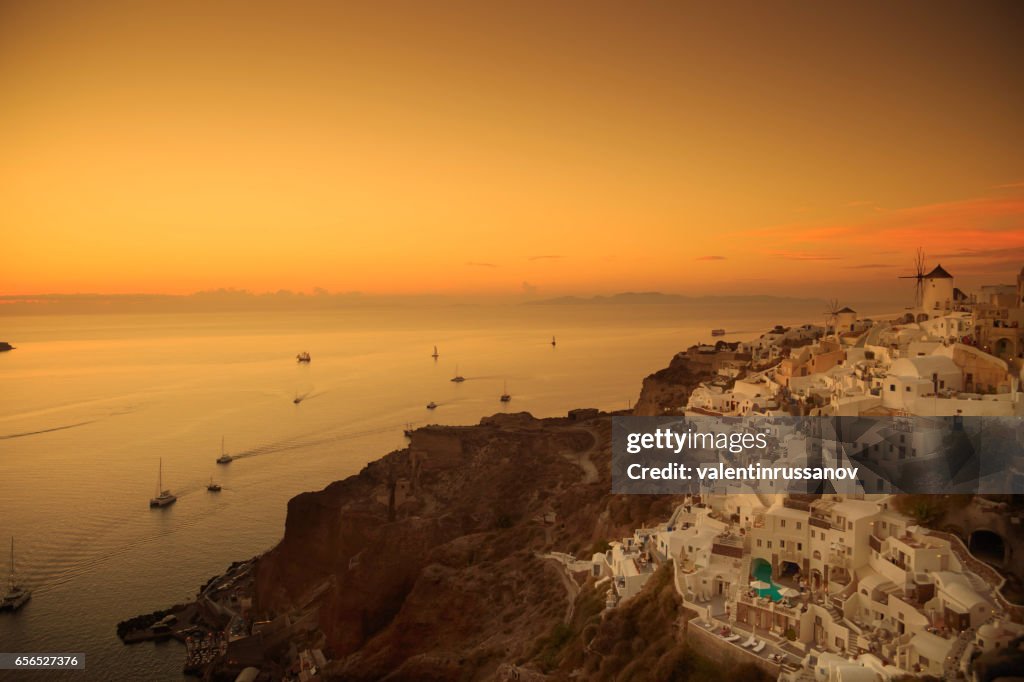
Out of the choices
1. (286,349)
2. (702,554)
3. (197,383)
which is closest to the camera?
(702,554)

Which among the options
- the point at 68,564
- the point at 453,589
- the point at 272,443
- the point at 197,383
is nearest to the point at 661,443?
the point at 453,589

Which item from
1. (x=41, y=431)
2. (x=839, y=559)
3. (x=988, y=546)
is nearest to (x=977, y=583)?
(x=988, y=546)

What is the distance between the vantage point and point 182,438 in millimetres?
65375

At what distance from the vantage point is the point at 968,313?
27656 mm

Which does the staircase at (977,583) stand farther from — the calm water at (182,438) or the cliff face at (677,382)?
the calm water at (182,438)

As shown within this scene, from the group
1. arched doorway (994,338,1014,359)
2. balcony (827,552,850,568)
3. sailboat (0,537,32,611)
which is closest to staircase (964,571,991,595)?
balcony (827,552,850,568)

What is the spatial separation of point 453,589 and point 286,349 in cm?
13281

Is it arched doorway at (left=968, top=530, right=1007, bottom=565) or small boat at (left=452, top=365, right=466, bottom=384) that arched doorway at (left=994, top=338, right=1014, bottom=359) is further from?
small boat at (left=452, top=365, right=466, bottom=384)

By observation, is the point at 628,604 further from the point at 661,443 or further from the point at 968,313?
the point at 968,313

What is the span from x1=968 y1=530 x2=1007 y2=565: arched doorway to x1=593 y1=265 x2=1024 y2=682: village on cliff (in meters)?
0.13

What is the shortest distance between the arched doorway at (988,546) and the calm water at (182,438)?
1245 inches

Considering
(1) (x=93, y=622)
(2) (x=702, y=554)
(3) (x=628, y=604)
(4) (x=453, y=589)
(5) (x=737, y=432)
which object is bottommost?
(1) (x=93, y=622)

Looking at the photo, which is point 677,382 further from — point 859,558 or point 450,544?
point 859,558

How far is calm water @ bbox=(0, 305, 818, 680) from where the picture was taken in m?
34.5
